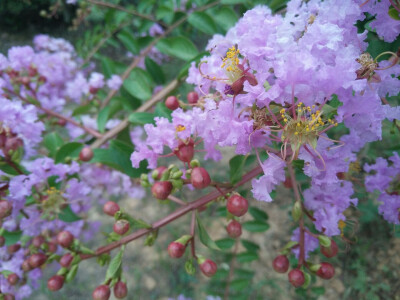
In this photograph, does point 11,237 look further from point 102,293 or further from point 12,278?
point 102,293

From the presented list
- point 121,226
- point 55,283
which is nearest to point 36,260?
point 55,283

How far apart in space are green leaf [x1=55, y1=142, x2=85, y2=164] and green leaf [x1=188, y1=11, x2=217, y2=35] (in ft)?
2.57

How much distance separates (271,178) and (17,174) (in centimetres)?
88

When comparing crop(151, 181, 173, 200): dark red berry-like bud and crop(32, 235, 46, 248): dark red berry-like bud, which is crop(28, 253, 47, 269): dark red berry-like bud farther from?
crop(151, 181, 173, 200): dark red berry-like bud

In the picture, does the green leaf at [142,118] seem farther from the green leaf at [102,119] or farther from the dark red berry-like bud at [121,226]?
the dark red berry-like bud at [121,226]

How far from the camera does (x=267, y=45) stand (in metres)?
0.75

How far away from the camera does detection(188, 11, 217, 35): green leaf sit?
1.50 metres

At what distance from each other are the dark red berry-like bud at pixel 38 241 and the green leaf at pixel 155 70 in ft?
3.10

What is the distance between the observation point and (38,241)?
119 cm

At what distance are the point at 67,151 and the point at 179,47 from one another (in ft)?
2.28

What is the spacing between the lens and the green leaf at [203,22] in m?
1.50

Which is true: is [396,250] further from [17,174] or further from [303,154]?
[17,174]

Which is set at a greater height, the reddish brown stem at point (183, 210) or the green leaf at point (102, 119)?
the green leaf at point (102, 119)

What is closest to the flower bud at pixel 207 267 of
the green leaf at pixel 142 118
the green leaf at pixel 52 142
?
the green leaf at pixel 142 118
